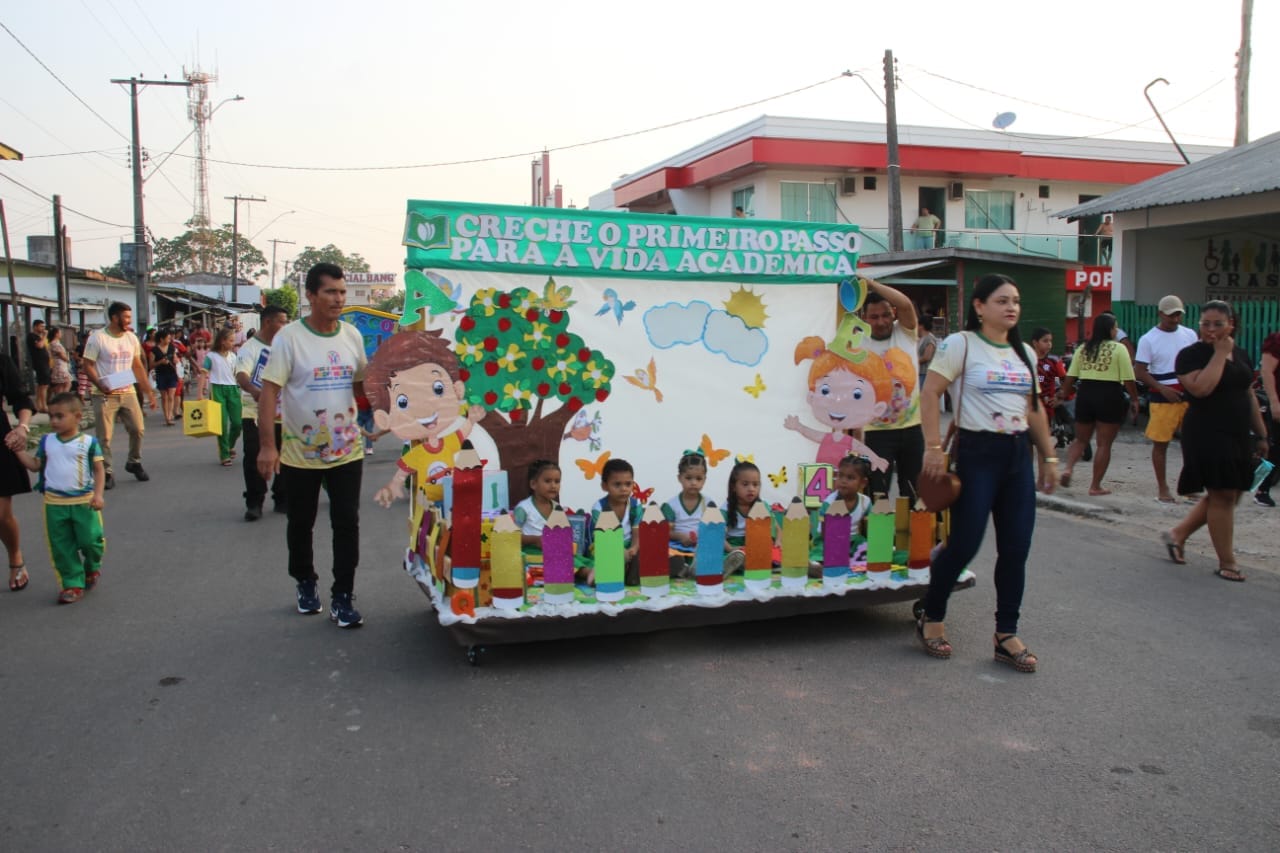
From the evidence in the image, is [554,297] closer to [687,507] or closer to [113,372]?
[687,507]

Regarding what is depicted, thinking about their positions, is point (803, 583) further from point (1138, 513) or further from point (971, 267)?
point (971, 267)

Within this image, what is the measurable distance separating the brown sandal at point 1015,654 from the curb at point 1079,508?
14.6 ft

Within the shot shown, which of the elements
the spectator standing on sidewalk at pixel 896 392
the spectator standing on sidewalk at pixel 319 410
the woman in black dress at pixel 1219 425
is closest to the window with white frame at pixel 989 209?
the woman in black dress at pixel 1219 425

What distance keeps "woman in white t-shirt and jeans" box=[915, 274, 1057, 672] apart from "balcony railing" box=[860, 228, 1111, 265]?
83.4ft

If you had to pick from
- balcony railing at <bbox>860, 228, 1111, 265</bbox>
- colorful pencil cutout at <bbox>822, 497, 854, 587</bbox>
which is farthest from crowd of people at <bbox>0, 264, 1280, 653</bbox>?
balcony railing at <bbox>860, 228, 1111, 265</bbox>

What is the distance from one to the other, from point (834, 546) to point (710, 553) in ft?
2.24

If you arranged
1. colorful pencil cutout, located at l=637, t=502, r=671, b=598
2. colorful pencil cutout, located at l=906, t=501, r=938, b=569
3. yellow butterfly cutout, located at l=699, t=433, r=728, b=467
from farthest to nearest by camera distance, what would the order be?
yellow butterfly cutout, located at l=699, t=433, r=728, b=467
colorful pencil cutout, located at l=906, t=501, r=938, b=569
colorful pencil cutout, located at l=637, t=502, r=671, b=598

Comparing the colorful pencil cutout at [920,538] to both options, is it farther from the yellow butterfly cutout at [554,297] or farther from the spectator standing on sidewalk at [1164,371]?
the spectator standing on sidewalk at [1164,371]

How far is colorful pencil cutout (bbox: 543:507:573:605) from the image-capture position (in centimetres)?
477

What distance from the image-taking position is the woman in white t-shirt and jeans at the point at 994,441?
461cm

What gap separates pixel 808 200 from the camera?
97.7ft

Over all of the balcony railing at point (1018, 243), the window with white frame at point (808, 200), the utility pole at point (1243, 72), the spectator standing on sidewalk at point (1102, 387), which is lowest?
the spectator standing on sidewalk at point (1102, 387)

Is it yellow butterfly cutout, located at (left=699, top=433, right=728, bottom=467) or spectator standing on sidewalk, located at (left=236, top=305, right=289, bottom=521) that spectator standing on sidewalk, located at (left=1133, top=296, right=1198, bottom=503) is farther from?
spectator standing on sidewalk, located at (left=236, top=305, right=289, bottom=521)

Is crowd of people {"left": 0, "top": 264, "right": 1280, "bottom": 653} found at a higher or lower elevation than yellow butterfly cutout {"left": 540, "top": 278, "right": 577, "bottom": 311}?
lower
